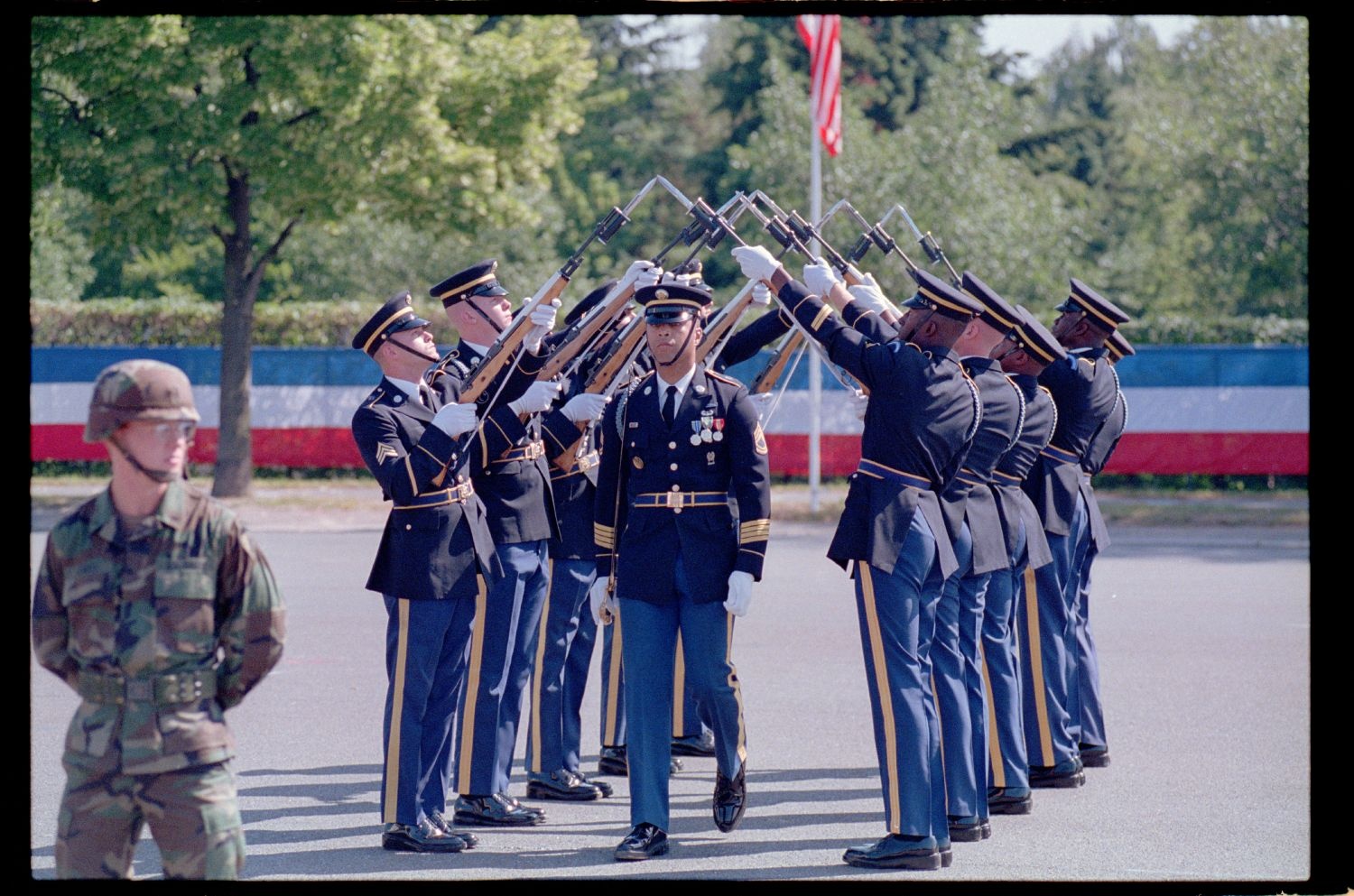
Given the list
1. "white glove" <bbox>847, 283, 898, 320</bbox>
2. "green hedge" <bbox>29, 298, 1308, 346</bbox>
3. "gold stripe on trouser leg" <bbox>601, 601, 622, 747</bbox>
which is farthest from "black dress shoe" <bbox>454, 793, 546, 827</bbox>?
"green hedge" <bbox>29, 298, 1308, 346</bbox>

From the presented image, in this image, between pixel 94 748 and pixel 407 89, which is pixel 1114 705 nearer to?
pixel 94 748

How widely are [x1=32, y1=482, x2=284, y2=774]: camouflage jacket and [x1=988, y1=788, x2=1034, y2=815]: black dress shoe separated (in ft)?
12.1

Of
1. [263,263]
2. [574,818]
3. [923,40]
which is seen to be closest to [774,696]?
[574,818]

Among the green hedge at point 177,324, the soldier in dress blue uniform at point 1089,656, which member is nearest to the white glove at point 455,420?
the soldier in dress blue uniform at point 1089,656

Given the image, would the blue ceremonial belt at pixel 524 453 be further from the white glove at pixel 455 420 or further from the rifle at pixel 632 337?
the white glove at pixel 455 420

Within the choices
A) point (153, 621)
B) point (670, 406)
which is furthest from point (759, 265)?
point (153, 621)

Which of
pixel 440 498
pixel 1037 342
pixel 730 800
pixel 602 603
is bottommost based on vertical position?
pixel 730 800

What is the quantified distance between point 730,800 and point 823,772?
1.43 metres

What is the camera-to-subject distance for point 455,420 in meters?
6.55

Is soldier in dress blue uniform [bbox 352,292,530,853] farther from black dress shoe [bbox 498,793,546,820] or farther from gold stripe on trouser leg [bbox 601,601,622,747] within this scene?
gold stripe on trouser leg [bbox 601,601,622,747]

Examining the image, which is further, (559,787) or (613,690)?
(613,690)

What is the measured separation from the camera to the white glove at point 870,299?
7266 millimetres

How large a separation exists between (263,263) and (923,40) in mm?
17783

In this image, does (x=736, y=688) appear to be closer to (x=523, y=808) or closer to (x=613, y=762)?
(x=523, y=808)
